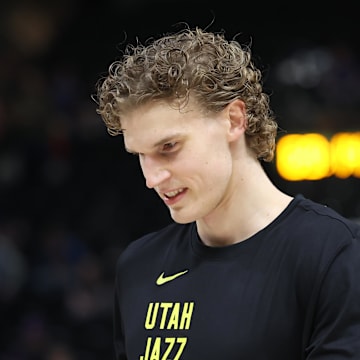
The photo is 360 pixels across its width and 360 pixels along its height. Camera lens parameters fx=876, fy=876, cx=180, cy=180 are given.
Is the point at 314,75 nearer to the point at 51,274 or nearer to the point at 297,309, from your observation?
the point at 51,274

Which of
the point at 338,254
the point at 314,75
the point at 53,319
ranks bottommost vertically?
the point at 53,319

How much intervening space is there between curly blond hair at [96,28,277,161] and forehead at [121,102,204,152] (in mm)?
22

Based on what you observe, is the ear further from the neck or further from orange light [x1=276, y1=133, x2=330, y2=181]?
orange light [x1=276, y1=133, x2=330, y2=181]

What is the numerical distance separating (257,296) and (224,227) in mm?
224

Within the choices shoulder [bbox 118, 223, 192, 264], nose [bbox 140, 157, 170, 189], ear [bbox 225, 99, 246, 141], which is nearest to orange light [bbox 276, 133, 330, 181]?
shoulder [bbox 118, 223, 192, 264]

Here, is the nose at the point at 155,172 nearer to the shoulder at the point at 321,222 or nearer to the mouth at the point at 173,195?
the mouth at the point at 173,195

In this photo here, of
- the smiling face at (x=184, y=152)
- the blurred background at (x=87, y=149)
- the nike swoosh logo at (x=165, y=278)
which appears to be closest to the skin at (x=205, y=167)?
the smiling face at (x=184, y=152)

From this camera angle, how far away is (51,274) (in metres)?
7.59

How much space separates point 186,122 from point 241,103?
19 centimetres

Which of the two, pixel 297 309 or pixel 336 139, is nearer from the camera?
pixel 297 309

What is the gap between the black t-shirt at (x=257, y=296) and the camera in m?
1.92

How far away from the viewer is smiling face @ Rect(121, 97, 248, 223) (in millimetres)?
2043

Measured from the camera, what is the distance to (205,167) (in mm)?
2061

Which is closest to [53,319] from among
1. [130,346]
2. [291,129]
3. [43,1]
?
[291,129]
